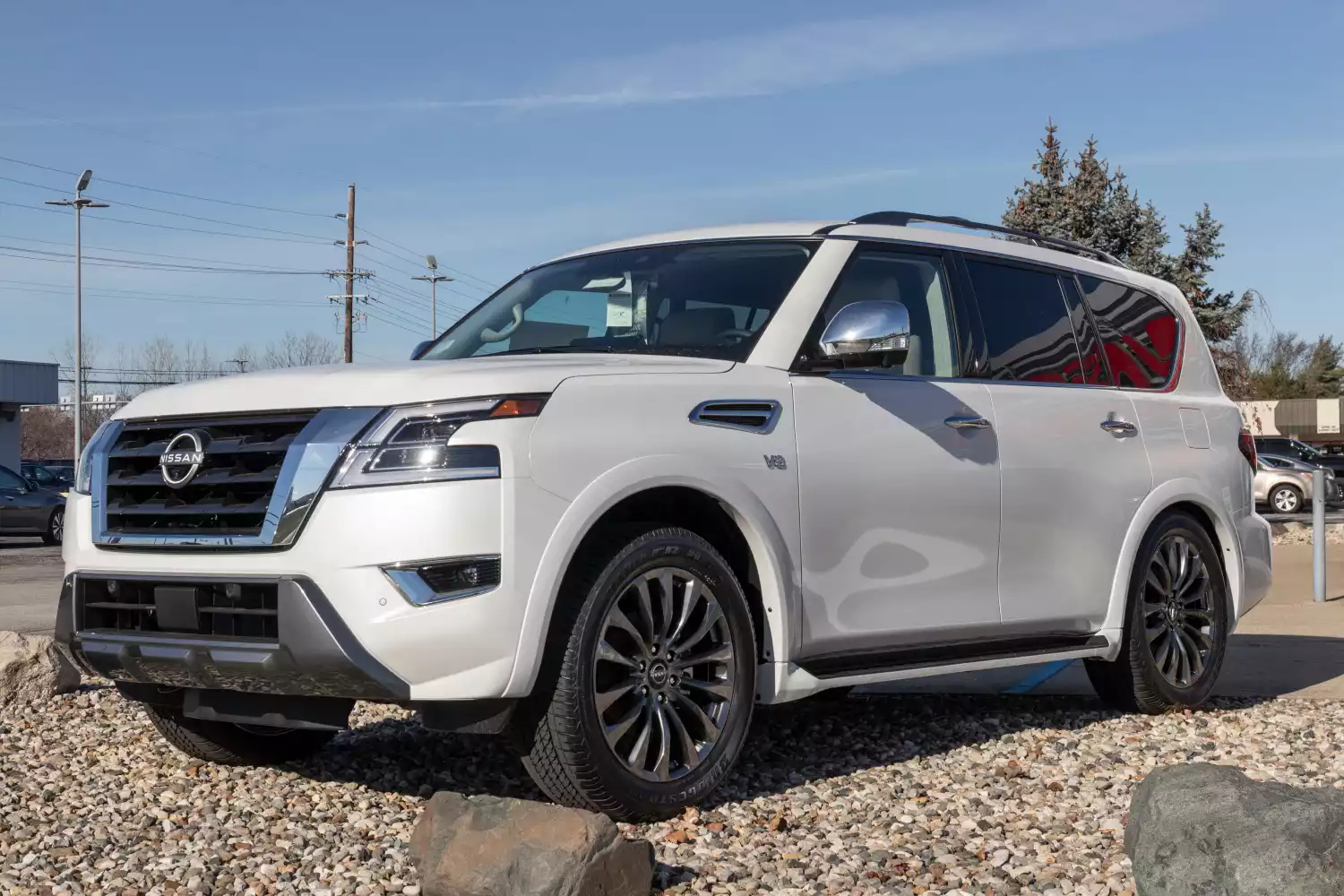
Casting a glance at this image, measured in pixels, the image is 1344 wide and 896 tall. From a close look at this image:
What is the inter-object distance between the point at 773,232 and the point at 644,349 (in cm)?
82

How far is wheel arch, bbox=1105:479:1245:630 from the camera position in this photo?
6.37m

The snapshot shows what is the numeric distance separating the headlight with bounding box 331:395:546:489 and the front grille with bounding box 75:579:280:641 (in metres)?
0.42

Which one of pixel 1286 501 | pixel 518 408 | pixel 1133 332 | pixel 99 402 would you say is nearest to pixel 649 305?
pixel 518 408

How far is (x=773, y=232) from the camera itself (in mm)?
5676

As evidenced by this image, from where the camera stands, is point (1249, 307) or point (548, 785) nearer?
point (548, 785)

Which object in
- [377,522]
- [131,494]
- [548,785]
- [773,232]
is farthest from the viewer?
[773,232]

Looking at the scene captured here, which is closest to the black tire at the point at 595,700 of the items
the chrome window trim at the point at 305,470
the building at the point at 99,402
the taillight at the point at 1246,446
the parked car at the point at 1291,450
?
the chrome window trim at the point at 305,470

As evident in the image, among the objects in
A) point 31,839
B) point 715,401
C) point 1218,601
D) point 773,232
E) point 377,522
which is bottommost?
point 31,839

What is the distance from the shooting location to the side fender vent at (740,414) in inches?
187

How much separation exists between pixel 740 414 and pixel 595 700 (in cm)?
105

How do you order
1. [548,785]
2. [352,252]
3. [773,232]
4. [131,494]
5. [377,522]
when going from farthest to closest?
[352,252] → [773,232] → [131,494] → [548,785] → [377,522]

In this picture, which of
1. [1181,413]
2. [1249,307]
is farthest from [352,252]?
[1181,413]

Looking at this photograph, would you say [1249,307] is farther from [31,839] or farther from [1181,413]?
[31,839]

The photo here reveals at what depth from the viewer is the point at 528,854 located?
370 cm
